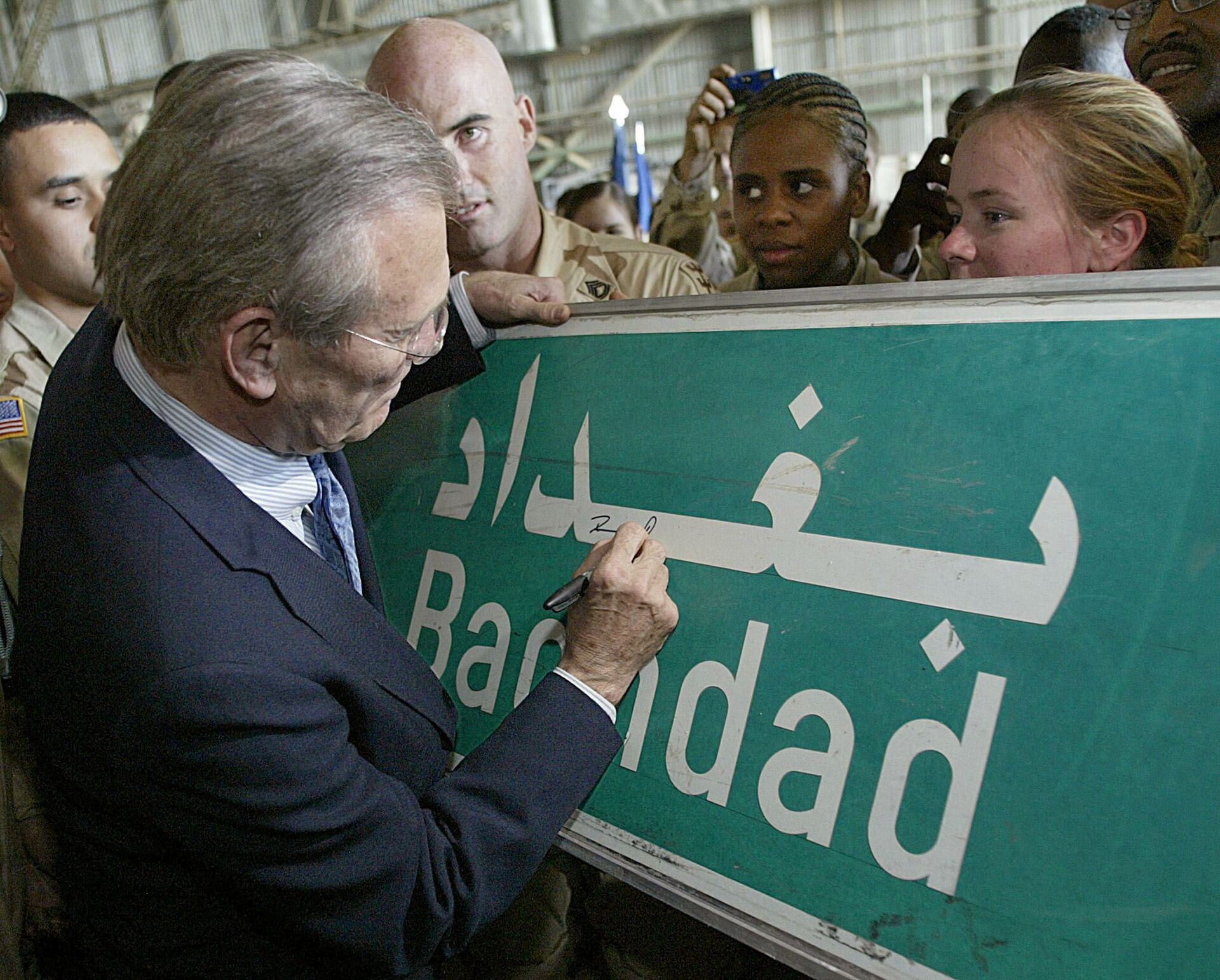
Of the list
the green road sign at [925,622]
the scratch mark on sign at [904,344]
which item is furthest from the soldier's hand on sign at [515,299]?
the scratch mark on sign at [904,344]

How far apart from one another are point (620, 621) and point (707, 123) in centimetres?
Answer: 202

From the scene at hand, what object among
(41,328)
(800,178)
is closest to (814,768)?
(800,178)

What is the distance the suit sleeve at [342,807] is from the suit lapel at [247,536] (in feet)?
0.27

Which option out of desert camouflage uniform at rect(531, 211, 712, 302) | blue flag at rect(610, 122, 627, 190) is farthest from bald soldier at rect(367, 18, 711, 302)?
blue flag at rect(610, 122, 627, 190)

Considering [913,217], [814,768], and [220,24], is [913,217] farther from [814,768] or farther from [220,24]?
[220,24]

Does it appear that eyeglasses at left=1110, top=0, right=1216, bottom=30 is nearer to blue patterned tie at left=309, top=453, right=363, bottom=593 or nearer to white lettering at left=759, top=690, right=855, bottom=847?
white lettering at left=759, top=690, right=855, bottom=847

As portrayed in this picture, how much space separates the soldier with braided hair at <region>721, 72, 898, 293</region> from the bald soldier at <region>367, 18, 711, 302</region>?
176 millimetres

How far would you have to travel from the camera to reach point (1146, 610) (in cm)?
81

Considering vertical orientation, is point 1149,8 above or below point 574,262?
above

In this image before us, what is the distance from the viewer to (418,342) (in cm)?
107

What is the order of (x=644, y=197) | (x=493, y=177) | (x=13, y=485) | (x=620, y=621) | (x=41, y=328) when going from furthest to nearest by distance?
1. (x=644, y=197)
2. (x=41, y=328)
3. (x=493, y=177)
4. (x=13, y=485)
5. (x=620, y=621)

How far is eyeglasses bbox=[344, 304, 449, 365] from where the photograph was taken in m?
1.02

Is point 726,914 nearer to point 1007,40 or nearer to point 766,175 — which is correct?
point 766,175

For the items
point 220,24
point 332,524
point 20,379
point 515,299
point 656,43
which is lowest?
point 332,524
